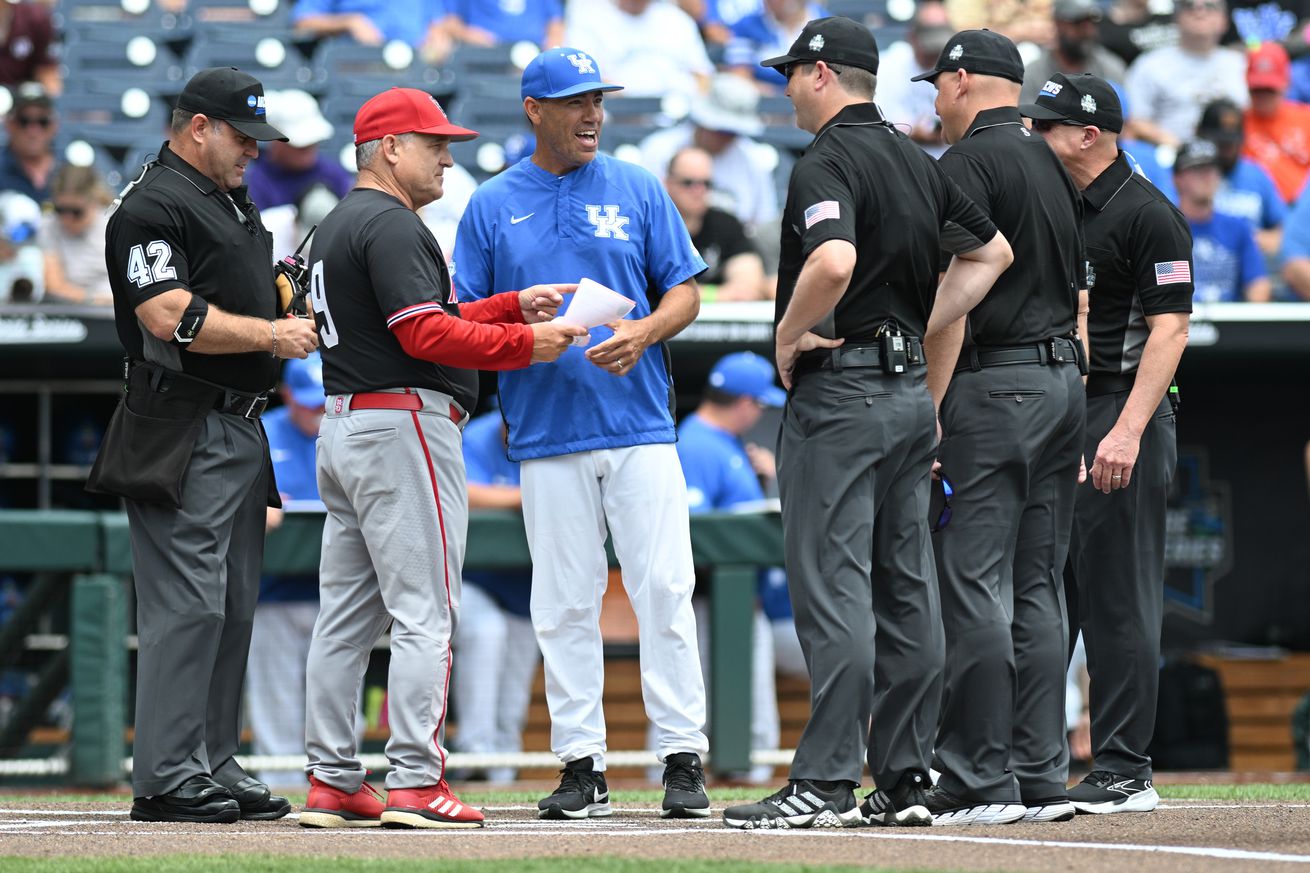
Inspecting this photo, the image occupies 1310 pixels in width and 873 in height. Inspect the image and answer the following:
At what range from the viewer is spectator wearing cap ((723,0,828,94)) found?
11.5 m

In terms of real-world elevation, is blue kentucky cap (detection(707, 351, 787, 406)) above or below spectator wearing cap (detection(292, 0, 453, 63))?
→ below

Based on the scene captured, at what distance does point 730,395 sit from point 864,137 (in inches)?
141

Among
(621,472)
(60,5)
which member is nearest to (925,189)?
(621,472)

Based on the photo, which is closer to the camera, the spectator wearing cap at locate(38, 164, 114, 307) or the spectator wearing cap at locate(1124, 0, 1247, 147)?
the spectator wearing cap at locate(38, 164, 114, 307)

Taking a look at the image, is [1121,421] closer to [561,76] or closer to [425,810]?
[561,76]

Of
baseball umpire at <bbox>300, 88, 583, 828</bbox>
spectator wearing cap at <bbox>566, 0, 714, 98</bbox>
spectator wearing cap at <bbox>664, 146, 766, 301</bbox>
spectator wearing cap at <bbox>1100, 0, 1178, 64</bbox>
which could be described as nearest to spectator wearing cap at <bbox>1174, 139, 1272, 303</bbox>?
spectator wearing cap at <bbox>1100, 0, 1178, 64</bbox>

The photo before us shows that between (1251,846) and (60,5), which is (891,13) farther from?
(1251,846)

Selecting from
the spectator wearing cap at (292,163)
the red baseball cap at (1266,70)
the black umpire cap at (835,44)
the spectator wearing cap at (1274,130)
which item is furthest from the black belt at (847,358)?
the red baseball cap at (1266,70)

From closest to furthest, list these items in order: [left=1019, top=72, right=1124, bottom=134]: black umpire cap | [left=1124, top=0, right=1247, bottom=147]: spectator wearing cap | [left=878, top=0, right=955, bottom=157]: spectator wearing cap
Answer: [left=1019, top=72, right=1124, bottom=134]: black umpire cap, [left=878, top=0, right=955, bottom=157]: spectator wearing cap, [left=1124, top=0, right=1247, bottom=147]: spectator wearing cap

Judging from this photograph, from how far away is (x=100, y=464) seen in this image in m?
5.09

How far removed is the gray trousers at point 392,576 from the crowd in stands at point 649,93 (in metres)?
4.31

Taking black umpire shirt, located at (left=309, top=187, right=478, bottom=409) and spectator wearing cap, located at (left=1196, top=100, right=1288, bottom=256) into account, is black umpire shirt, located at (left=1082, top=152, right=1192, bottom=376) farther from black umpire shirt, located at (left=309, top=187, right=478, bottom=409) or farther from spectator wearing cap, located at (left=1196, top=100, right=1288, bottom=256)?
spectator wearing cap, located at (left=1196, top=100, right=1288, bottom=256)

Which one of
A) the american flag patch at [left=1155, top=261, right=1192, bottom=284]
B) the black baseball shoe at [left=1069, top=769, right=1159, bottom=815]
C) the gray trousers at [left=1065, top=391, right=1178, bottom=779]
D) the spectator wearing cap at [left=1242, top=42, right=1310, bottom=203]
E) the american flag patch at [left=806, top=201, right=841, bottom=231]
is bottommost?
the black baseball shoe at [left=1069, top=769, right=1159, bottom=815]

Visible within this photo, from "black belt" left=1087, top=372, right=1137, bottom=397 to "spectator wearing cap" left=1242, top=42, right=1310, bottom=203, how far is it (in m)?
6.17
